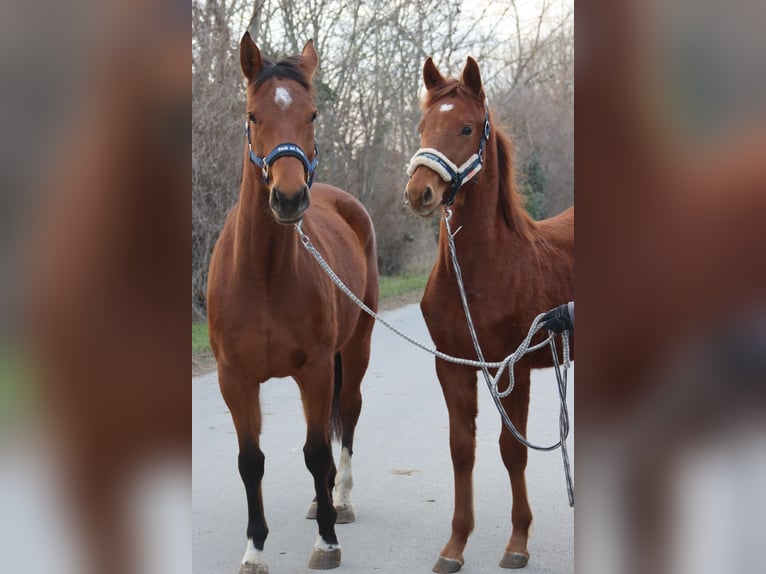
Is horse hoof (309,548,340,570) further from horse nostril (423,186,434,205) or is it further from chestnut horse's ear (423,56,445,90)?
chestnut horse's ear (423,56,445,90)

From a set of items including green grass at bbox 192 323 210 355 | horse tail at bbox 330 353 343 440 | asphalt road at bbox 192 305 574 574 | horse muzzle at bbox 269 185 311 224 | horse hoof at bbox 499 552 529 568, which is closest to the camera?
horse muzzle at bbox 269 185 311 224

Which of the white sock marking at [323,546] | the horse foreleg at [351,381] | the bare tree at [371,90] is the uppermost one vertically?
A: the bare tree at [371,90]

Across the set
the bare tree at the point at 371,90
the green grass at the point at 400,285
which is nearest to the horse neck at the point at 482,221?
the bare tree at the point at 371,90

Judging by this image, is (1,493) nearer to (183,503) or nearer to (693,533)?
(183,503)

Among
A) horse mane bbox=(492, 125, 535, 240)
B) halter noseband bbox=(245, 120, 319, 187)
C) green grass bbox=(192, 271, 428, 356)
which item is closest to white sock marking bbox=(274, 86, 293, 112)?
halter noseband bbox=(245, 120, 319, 187)

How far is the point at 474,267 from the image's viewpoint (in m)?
3.18

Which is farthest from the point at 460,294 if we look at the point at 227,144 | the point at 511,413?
the point at 227,144

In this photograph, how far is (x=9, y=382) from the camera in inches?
25.5

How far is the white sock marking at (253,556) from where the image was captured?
10.9ft

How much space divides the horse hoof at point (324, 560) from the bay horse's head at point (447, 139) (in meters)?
1.60

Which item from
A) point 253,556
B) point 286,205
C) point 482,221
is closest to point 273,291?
point 286,205

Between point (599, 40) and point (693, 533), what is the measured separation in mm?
447

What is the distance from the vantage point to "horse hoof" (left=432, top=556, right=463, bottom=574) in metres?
3.38

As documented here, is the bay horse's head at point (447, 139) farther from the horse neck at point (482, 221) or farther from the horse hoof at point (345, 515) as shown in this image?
the horse hoof at point (345, 515)
